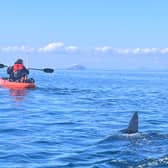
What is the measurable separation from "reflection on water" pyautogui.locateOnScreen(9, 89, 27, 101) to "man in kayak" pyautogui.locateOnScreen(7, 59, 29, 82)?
2.20m

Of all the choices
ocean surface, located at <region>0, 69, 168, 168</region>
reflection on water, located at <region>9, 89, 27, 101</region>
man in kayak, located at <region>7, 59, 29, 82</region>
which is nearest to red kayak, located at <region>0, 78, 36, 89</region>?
reflection on water, located at <region>9, 89, 27, 101</region>

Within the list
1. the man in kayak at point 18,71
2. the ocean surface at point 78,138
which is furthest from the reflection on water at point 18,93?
the ocean surface at point 78,138

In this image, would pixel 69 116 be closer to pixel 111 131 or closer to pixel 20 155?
pixel 111 131

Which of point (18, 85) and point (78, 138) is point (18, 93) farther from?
point (78, 138)

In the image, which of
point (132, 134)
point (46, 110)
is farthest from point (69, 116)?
point (132, 134)

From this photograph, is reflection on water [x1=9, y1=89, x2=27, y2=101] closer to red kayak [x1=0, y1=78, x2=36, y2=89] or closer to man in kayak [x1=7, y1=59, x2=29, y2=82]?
red kayak [x1=0, y1=78, x2=36, y2=89]

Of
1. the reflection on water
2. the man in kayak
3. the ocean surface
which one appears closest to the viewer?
the ocean surface

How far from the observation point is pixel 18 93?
4919cm

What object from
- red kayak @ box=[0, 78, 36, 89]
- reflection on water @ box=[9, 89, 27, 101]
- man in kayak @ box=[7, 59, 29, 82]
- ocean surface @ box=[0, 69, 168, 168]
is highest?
man in kayak @ box=[7, 59, 29, 82]

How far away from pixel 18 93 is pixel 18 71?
547cm

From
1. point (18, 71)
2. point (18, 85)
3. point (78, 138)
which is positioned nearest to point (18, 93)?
point (18, 85)

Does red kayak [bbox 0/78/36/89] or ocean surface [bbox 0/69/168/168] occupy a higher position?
red kayak [bbox 0/78/36/89]

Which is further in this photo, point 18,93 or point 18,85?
point 18,85

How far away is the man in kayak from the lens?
53.2 m
